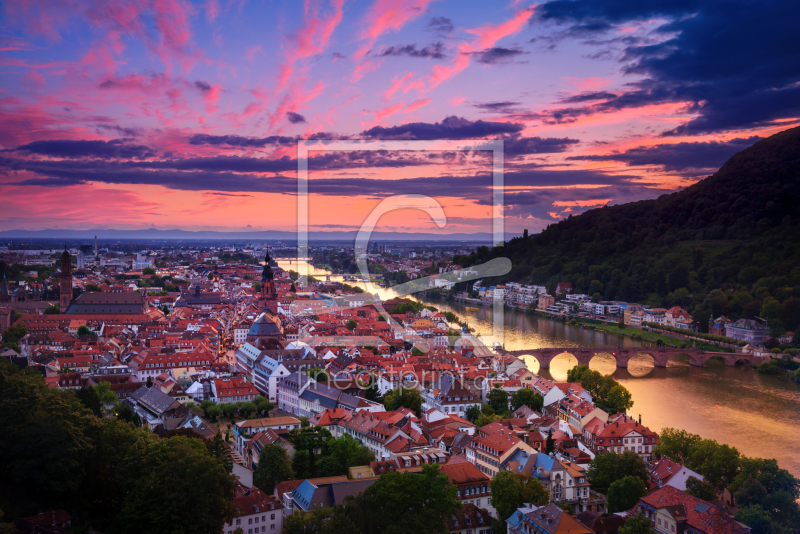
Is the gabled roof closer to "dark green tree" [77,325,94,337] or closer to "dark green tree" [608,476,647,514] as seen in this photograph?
"dark green tree" [608,476,647,514]

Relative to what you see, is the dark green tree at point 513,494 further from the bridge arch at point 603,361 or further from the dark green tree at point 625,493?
the bridge arch at point 603,361

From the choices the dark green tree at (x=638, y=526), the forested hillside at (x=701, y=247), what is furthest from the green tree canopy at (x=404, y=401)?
the forested hillside at (x=701, y=247)

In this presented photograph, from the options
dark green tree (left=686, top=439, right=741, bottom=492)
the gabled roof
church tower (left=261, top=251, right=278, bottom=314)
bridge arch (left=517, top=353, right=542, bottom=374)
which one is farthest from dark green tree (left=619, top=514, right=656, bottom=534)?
church tower (left=261, top=251, right=278, bottom=314)

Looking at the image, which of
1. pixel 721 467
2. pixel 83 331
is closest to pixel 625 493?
pixel 721 467

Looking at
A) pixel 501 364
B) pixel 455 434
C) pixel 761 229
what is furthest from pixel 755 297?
pixel 455 434

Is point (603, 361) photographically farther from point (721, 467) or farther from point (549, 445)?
point (721, 467)

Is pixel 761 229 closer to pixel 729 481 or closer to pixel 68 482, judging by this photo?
pixel 729 481

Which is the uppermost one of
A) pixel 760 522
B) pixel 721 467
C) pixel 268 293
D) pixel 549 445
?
pixel 268 293
